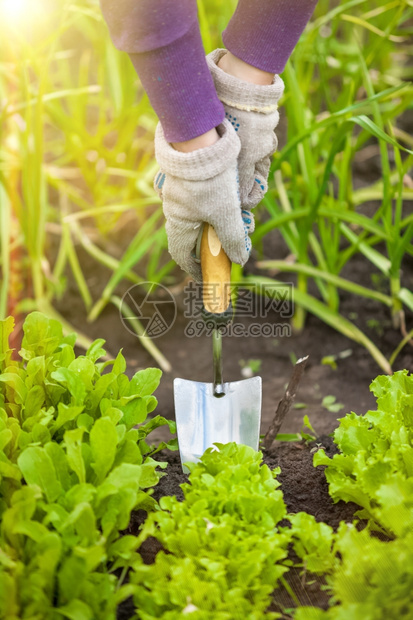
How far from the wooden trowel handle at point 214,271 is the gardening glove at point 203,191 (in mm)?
16

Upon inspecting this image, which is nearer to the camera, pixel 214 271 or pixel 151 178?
pixel 214 271

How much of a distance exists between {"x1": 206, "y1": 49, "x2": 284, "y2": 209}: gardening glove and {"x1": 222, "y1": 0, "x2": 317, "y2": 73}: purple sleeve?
0.03 meters

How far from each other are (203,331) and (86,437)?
0.87 meters

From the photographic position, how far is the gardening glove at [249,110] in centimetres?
93

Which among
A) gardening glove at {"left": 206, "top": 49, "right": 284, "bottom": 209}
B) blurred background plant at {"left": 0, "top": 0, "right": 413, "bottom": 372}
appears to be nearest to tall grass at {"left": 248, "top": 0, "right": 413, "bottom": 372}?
blurred background plant at {"left": 0, "top": 0, "right": 413, "bottom": 372}

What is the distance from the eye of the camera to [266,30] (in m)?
0.90

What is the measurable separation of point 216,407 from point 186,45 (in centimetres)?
65

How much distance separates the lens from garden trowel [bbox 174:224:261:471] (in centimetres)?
109

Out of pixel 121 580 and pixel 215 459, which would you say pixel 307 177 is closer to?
pixel 215 459

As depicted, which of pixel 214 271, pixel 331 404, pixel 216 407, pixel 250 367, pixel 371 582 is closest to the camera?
pixel 371 582

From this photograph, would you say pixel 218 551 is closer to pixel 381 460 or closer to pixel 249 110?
pixel 381 460

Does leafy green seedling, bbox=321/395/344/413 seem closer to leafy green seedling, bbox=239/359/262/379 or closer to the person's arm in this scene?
leafy green seedling, bbox=239/359/262/379

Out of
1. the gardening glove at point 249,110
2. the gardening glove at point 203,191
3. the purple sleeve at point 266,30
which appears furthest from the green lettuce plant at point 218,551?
the purple sleeve at point 266,30

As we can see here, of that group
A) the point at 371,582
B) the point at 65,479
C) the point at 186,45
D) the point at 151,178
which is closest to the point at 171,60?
the point at 186,45
